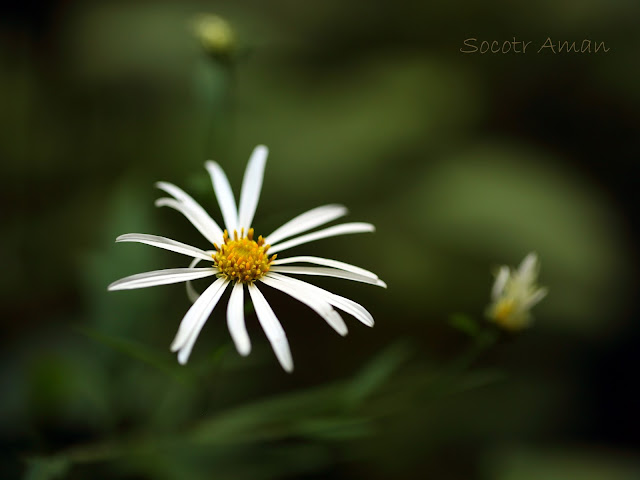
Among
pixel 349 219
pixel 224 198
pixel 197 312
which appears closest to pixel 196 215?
pixel 224 198

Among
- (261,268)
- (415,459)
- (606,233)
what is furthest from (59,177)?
(606,233)

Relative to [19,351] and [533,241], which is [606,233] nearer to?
[533,241]

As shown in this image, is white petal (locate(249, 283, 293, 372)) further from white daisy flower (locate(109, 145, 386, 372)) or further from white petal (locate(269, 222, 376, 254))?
white petal (locate(269, 222, 376, 254))

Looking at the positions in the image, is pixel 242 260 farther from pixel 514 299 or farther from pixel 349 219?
pixel 349 219

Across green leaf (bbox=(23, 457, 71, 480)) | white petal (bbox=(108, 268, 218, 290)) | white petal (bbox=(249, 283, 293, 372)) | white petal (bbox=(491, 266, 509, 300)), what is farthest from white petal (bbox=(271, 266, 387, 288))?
green leaf (bbox=(23, 457, 71, 480))

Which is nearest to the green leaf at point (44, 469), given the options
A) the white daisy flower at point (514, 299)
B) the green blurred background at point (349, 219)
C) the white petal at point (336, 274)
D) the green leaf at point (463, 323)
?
the green blurred background at point (349, 219)
